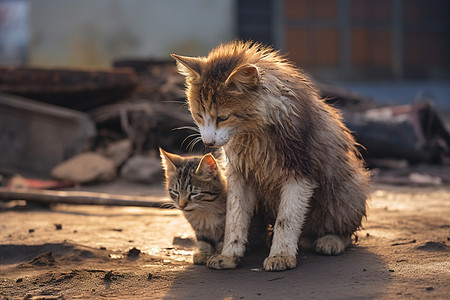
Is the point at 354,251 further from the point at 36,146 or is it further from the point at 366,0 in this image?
the point at 366,0

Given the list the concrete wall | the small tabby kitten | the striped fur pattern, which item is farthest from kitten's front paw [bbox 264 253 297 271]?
the concrete wall

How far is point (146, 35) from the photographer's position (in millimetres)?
12781

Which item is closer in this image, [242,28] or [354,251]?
[354,251]

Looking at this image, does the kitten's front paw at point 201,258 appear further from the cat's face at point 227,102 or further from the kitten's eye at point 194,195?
the cat's face at point 227,102

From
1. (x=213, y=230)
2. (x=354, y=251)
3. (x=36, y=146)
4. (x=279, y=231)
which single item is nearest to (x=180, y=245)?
(x=213, y=230)

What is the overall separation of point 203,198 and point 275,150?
680mm

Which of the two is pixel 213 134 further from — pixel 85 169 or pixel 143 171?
pixel 85 169

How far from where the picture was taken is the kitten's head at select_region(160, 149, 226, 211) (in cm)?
372

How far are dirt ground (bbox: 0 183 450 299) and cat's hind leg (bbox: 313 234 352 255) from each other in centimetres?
6

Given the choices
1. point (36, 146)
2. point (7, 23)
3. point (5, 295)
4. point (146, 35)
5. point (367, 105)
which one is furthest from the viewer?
point (7, 23)

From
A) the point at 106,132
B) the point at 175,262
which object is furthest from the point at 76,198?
the point at 106,132

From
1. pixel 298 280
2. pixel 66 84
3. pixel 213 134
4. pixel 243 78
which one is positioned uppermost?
pixel 243 78

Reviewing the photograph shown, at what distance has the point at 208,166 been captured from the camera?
12.3 feet

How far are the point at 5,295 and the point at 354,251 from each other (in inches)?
89.6
